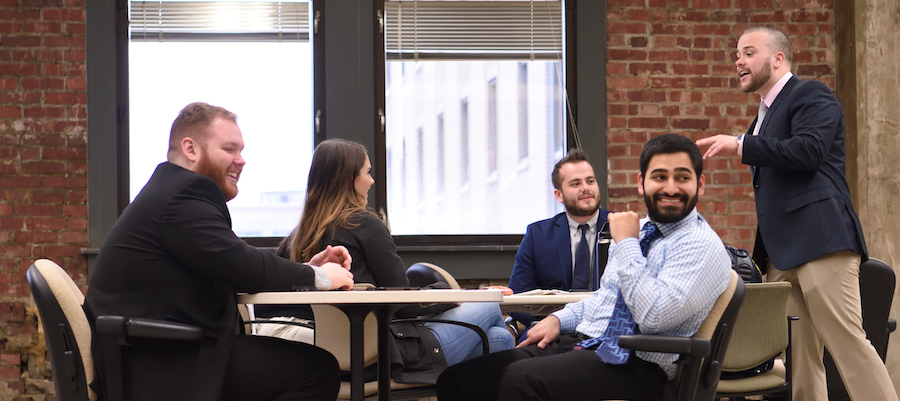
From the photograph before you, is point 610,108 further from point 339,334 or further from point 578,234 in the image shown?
point 339,334

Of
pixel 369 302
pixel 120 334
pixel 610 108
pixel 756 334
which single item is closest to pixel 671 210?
pixel 756 334

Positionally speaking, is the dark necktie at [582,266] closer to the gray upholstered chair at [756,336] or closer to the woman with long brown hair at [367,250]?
the woman with long brown hair at [367,250]

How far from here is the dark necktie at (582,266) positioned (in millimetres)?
3348

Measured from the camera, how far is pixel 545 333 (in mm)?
2342

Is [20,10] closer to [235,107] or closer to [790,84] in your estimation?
[235,107]

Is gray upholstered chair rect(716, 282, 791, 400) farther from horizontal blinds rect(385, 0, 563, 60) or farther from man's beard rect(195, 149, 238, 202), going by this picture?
horizontal blinds rect(385, 0, 563, 60)

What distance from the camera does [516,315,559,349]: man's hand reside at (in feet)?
7.65

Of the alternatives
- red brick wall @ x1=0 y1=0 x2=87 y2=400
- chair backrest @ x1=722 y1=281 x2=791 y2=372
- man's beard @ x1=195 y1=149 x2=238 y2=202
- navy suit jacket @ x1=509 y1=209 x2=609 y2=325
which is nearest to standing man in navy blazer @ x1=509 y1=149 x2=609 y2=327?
navy suit jacket @ x1=509 y1=209 x2=609 y2=325

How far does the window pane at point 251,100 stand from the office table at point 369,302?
2384 mm

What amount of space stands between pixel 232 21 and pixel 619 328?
3337 millimetres

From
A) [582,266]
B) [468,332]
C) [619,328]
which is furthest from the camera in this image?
[582,266]

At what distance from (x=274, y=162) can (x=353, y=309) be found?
2597mm

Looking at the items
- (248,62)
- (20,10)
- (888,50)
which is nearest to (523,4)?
(248,62)

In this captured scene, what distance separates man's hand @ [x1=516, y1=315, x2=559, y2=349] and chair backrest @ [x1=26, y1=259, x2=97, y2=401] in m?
1.19
